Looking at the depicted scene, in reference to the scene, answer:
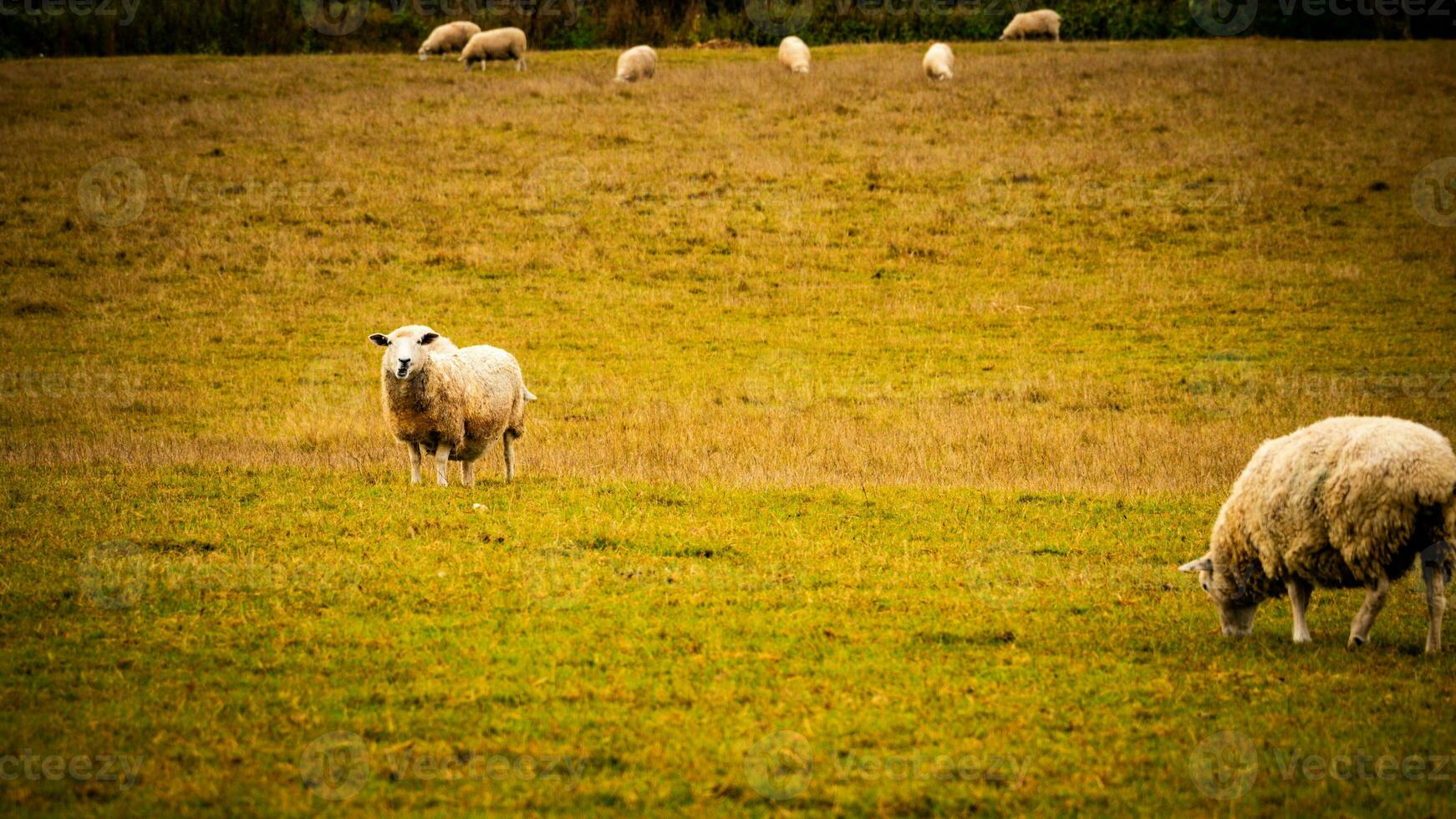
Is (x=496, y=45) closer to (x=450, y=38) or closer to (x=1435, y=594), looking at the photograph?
(x=450, y=38)

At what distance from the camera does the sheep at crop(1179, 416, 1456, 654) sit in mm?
8312

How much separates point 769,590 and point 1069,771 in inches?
148

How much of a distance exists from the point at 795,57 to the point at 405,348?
36979mm

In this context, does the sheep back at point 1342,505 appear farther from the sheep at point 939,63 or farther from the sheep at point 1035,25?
the sheep at point 1035,25

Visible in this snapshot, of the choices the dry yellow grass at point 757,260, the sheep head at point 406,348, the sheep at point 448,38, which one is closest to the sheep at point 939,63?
the dry yellow grass at point 757,260

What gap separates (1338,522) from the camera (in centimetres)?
861

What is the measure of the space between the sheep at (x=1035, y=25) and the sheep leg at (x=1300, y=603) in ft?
167

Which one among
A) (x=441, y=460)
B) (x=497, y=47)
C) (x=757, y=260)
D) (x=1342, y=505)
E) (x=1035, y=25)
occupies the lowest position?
(x=1342, y=505)

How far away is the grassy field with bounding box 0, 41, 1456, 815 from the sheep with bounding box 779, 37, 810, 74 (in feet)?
4.13

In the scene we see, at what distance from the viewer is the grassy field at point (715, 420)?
7.01 metres

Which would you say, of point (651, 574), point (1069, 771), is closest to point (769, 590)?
point (651, 574)

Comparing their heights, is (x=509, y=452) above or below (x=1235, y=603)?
above

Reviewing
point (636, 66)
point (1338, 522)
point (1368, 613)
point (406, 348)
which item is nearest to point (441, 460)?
point (406, 348)

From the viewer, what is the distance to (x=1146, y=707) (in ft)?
25.5
